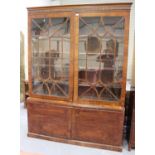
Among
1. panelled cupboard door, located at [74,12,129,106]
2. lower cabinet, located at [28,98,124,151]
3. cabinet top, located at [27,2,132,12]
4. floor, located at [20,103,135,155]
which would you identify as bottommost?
floor, located at [20,103,135,155]

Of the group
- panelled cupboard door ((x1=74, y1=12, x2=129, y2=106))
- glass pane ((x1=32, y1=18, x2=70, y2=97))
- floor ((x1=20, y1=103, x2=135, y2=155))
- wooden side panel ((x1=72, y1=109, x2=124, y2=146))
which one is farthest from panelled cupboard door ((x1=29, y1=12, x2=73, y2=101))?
floor ((x1=20, y1=103, x2=135, y2=155))

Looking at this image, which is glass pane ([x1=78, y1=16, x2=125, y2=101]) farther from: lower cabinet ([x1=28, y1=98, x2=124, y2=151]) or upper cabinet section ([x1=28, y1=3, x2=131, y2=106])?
lower cabinet ([x1=28, y1=98, x2=124, y2=151])

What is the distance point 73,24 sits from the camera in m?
2.51

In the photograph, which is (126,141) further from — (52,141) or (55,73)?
(55,73)

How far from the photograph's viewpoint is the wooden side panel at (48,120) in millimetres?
2730

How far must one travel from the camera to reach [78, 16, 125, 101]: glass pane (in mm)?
2441

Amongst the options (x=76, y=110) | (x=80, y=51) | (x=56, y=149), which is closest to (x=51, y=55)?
(x=80, y=51)

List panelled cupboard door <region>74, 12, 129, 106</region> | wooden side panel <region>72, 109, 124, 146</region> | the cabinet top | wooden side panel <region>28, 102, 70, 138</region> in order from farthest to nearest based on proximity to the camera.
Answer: wooden side panel <region>28, 102, 70, 138</region>
wooden side panel <region>72, 109, 124, 146</region>
panelled cupboard door <region>74, 12, 129, 106</region>
the cabinet top

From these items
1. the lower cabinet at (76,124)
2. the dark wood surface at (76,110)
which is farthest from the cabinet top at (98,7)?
the lower cabinet at (76,124)

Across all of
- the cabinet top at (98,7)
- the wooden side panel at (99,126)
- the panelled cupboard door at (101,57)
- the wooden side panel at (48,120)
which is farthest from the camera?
the wooden side panel at (48,120)

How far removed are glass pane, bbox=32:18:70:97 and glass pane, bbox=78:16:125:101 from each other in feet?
0.80

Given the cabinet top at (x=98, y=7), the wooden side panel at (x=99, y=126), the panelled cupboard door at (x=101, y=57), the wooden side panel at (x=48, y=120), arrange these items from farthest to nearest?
the wooden side panel at (x=48, y=120)
the wooden side panel at (x=99, y=126)
the panelled cupboard door at (x=101, y=57)
the cabinet top at (x=98, y=7)

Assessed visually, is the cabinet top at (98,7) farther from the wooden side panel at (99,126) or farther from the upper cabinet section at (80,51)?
the wooden side panel at (99,126)
